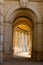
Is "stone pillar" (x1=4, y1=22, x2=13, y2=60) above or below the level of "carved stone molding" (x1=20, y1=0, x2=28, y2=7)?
below

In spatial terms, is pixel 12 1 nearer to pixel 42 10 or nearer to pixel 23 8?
pixel 23 8

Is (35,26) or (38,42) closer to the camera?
(38,42)

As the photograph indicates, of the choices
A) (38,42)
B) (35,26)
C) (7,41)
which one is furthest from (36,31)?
(7,41)

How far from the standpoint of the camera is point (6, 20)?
52.5ft

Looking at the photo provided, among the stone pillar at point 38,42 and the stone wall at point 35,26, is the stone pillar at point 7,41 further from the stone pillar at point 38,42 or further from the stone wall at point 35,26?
the stone pillar at point 38,42

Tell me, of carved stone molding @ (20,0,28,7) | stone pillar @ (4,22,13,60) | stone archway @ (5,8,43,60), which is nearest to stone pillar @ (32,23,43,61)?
stone archway @ (5,8,43,60)

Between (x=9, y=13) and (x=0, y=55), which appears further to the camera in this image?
(x=9, y=13)

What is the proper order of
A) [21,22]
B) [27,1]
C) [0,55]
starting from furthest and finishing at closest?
1. [21,22]
2. [27,1]
3. [0,55]

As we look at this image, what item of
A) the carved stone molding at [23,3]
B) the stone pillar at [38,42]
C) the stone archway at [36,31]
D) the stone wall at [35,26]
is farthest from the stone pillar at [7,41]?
the stone pillar at [38,42]

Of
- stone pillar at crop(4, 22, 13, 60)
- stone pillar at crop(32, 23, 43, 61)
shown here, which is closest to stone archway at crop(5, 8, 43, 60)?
stone pillar at crop(32, 23, 43, 61)

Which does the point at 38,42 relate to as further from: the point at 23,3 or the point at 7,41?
the point at 23,3

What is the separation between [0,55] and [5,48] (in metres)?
2.26

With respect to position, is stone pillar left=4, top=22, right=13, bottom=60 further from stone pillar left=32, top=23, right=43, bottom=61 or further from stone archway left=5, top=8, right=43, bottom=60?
stone pillar left=32, top=23, right=43, bottom=61

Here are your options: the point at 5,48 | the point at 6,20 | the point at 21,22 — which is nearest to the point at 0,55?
the point at 5,48
